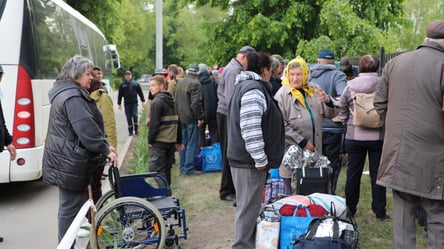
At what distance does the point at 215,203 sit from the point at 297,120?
2.11m

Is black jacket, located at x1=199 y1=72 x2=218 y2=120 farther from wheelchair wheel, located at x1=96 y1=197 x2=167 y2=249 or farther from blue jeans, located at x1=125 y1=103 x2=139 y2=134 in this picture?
blue jeans, located at x1=125 y1=103 x2=139 y2=134

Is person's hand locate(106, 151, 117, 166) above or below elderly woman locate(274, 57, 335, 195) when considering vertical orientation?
below

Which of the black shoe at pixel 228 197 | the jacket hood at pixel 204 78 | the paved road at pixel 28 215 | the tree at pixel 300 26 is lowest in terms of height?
the paved road at pixel 28 215

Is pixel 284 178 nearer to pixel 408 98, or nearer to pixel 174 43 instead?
pixel 408 98

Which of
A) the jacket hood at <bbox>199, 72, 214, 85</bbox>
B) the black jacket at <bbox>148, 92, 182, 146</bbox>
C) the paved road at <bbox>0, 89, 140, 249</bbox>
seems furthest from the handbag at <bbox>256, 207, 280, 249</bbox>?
the jacket hood at <bbox>199, 72, 214, 85</bbox>

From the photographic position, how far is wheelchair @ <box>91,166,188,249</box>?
14.4 feet

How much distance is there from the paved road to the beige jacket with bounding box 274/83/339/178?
2.73 meters

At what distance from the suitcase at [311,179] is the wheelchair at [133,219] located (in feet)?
3.82

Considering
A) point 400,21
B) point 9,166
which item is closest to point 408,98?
point 9,166

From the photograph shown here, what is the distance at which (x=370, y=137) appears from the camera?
16.5 ft

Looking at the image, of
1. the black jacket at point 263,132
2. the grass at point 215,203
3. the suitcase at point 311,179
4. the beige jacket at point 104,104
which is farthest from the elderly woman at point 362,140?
the beige jacket at point 104,104

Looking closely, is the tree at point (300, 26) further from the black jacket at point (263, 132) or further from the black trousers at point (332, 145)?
the black jacket at point (263, 132)

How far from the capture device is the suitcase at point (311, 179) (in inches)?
187

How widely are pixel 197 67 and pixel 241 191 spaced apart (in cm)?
490
